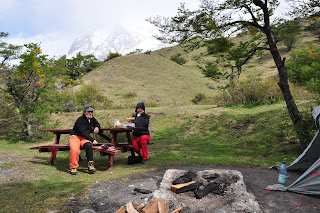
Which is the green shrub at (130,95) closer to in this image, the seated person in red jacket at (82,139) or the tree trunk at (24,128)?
the tree trunk at (24,128)

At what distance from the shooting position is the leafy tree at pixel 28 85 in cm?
1298

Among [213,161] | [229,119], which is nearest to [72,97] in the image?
[229,119]

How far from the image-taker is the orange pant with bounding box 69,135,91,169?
6121 mm

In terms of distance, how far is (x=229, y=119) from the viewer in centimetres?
1309

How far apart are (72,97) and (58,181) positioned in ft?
49.4

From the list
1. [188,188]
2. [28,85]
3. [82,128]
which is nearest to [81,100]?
[28,85]

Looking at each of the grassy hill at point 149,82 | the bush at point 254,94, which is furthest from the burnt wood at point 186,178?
the grassy hill at point 149,82

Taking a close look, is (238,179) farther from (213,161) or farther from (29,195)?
(29,195)

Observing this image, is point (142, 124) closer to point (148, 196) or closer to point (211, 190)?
point (148, 196)

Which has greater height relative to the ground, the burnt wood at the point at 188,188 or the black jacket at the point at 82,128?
the black jacket at the point at 82,128

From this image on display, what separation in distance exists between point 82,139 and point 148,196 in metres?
3.00

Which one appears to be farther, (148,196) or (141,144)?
(141,144)

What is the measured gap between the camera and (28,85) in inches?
518

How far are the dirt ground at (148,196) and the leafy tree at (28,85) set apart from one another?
968 cm
